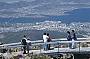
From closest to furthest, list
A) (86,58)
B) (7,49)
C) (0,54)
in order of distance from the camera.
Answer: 1. (86,58)
2. (0,54)
3. (7,49)

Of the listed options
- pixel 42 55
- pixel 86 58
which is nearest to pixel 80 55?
pixel 86 58

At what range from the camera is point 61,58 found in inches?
1277

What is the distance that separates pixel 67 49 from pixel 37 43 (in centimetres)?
234

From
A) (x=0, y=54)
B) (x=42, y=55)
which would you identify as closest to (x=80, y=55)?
(x=42, y=55)

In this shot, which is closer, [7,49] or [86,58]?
[86,58]

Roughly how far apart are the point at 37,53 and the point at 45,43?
871 millimetres

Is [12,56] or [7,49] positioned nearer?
[12,56]

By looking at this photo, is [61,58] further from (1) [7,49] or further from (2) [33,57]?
(1) [7,49]

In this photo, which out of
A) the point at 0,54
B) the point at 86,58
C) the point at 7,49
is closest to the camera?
the point at 86,58

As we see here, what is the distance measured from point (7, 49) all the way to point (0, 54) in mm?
2286

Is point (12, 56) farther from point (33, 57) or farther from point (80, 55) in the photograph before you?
point (80, 55)

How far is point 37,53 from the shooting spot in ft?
110

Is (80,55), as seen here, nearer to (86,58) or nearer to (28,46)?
(86,58)

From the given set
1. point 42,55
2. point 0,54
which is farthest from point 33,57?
point 0,54
